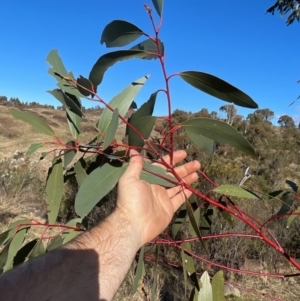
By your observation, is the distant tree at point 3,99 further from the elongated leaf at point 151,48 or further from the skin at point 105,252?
the elongated leaf at point 151,48

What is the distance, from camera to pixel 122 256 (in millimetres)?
1102

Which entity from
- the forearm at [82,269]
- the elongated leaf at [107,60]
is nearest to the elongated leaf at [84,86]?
the elongated leaf at [107,60]

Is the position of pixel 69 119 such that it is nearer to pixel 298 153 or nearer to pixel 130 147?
pixel 130 147

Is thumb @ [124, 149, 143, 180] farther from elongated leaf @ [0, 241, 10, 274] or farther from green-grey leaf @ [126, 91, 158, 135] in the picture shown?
elongated leaf @ [0, 241, 10, 274]

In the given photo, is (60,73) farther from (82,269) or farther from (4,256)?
(4,256)

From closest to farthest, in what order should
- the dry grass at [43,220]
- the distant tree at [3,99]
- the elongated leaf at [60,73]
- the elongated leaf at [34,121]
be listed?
the elongated leaf at [60,73]
the elongated leaf at [34,121]
the dry grass at [43,220]
the distant tree at [3,99]

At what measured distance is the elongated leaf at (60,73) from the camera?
1.03m

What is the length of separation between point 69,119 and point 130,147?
0.27 m

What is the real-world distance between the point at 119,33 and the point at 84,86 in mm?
154

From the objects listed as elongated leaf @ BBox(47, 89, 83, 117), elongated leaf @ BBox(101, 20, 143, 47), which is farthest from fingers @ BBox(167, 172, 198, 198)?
elongated leaf @ BBox(101, 20, 143, 47)

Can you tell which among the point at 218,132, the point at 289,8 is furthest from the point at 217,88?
the point at 289,8

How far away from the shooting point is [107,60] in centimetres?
A: 94

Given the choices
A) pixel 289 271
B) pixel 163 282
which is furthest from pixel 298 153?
pixel 163 282

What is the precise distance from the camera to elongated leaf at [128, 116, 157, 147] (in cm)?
97
